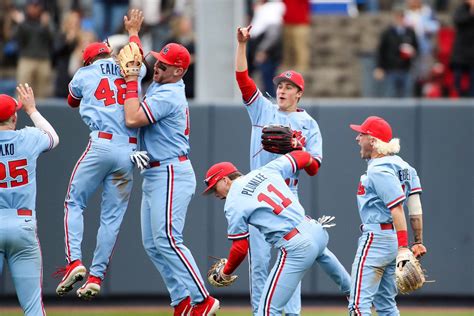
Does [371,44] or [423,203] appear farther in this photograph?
[371,44]

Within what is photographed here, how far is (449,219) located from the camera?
13.7 meters

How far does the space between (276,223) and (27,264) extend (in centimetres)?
220

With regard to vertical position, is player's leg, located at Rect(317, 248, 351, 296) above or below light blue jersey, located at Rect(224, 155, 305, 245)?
below

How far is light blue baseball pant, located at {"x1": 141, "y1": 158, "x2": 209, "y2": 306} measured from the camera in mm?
9867

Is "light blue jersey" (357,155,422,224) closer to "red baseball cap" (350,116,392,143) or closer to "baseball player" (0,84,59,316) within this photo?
"red baseball cap" (350,116,392,143)

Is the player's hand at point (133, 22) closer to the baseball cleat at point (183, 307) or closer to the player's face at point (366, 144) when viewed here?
the player's face at point (366, 144)

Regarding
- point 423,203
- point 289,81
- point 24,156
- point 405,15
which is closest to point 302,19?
point 405,15

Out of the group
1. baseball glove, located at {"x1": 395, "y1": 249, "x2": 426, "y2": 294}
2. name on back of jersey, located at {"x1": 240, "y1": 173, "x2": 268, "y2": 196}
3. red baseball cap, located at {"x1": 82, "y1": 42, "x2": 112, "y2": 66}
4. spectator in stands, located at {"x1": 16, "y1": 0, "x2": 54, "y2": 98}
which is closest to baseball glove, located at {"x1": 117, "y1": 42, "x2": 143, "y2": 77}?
red baseball cap, located at {"x1": 82, "y1": 42, "x2": 112, "y2": 66}

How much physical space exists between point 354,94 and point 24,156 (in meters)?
9.21

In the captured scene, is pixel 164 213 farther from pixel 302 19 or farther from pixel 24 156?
pixel 302 19

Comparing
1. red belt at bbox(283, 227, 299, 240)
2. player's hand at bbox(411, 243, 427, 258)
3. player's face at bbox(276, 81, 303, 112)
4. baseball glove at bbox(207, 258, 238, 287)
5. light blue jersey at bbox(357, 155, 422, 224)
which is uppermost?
player's face at bbox(276, 81, 303, 112)

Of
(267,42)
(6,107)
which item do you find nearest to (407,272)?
(6,107)

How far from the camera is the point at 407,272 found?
9344mm

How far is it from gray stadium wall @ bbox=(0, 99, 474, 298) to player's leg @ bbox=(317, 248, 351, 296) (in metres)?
3.46
